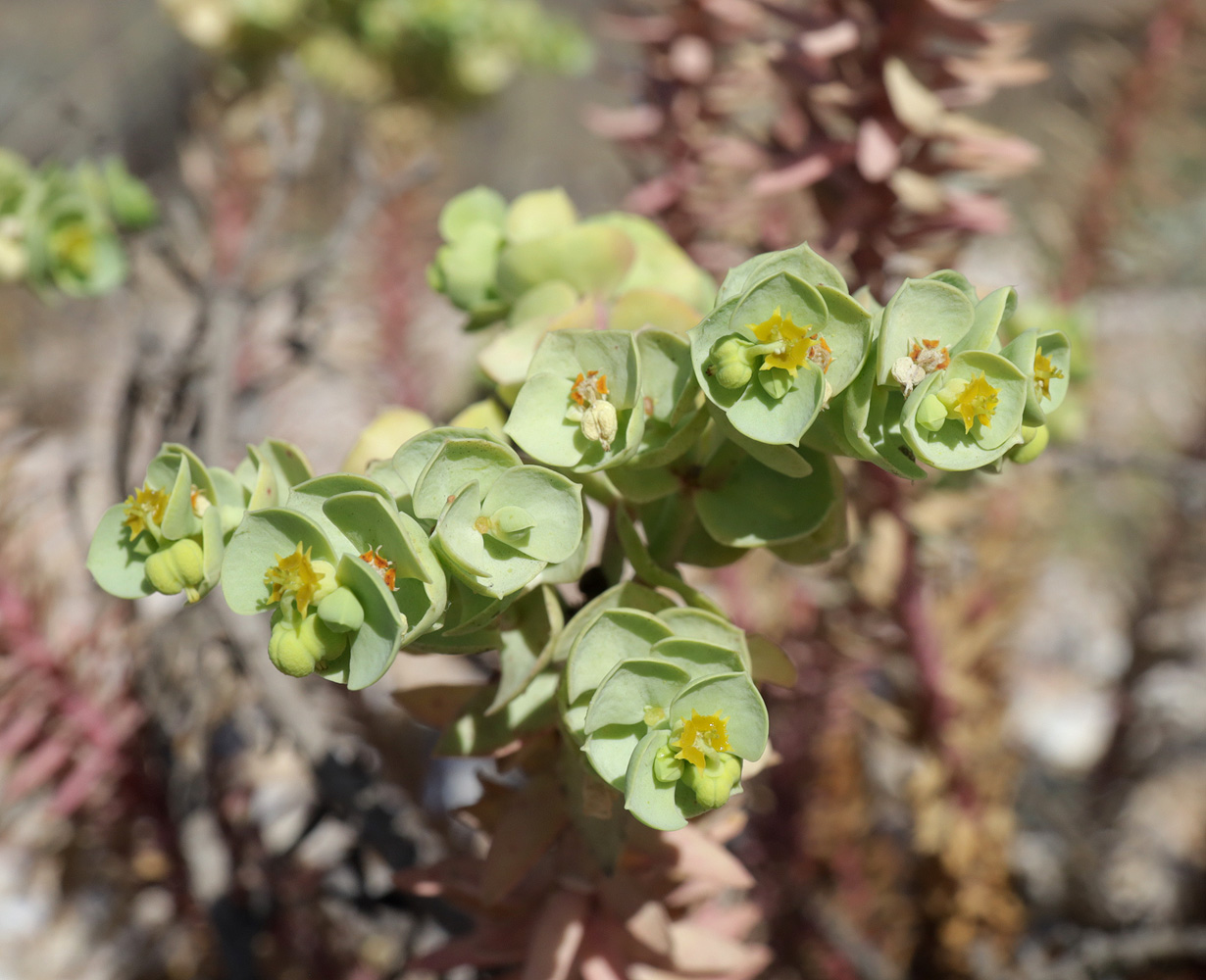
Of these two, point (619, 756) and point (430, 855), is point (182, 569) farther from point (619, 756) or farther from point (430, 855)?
point (430, 855)

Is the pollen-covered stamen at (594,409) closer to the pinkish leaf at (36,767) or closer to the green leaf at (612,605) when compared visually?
the green leaf at (612,605)

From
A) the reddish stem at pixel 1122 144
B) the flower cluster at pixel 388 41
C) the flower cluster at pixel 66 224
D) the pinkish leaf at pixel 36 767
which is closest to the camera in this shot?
the flower cluster at pixel 66 224

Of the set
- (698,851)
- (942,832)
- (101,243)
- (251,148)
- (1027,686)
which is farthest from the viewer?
(1027,686)

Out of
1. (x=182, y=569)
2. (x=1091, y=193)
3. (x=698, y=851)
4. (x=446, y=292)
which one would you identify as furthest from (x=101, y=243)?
(x=1091, y=193)

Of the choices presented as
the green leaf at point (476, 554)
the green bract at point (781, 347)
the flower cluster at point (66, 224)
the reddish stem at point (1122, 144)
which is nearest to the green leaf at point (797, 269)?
the green bract at point (781, 347)

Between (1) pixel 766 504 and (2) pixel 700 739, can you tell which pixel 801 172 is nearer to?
(1) pixel 766 504

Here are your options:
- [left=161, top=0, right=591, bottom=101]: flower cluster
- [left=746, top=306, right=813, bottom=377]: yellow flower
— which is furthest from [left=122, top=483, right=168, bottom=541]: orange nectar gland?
[left=161, top=0, right=591, bottom=101]: flower cluster
